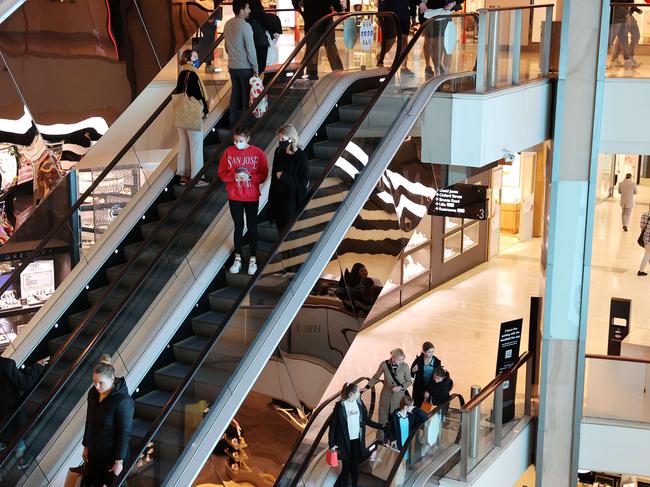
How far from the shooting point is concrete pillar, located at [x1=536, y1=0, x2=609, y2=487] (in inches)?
464

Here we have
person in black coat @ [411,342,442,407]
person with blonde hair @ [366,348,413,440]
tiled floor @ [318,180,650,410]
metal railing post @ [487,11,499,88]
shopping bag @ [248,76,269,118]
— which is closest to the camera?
person with blonde hair @ [366,348,413,440]

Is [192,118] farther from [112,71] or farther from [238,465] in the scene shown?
[238,465]

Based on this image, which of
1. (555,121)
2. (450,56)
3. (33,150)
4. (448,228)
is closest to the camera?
(450,56)

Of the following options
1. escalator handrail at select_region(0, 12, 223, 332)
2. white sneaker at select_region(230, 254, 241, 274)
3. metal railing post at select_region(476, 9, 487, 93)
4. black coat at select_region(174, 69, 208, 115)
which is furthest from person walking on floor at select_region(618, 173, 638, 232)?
white sneaker at select_region(230, 254, 241, 274)

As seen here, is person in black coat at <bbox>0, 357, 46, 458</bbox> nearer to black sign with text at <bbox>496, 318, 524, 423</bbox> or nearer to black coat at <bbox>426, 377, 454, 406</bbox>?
black coat at <bbox>426, 377, 454, 406</bbox>

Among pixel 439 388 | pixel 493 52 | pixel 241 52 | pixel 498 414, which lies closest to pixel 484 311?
pixel 498 414

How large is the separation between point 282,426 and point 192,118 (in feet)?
12.6

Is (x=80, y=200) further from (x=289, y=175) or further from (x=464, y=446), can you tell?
(x=464, y=446)

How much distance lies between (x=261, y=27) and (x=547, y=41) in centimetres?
380

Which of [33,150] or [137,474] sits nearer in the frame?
[137,474]

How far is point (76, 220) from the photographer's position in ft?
40.6

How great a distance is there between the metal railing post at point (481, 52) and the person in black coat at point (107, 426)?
5.53 metres

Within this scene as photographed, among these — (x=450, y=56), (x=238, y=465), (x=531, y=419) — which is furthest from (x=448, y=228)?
(x=238, y=465)

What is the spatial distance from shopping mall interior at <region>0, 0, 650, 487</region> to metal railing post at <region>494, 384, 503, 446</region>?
0.03m
